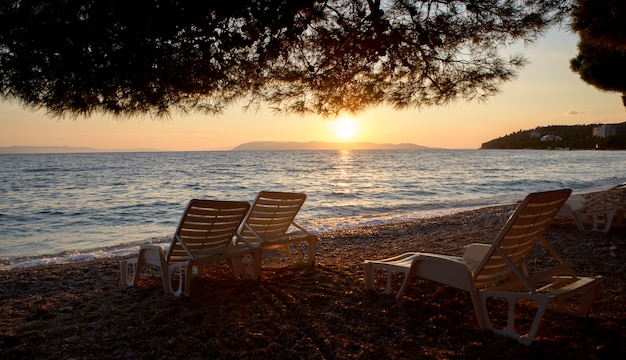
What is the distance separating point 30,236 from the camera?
1162 cm

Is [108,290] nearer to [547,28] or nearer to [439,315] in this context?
[439,315]

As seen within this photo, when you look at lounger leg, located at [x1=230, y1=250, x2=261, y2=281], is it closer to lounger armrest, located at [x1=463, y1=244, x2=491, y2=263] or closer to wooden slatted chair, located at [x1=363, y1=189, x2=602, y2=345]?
wooden slatted chair, located at [x1=363, y1=189, x2=602, y2=345]

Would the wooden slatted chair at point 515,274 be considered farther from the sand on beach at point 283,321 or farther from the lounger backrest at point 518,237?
the sand on beach at point 283,321

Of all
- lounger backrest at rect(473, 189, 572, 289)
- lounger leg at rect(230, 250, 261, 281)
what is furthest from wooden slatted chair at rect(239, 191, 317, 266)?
lounger backrest at rect(473, 189, 572, 289)

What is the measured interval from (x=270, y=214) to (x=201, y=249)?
1.09 meters

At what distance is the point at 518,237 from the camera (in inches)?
128

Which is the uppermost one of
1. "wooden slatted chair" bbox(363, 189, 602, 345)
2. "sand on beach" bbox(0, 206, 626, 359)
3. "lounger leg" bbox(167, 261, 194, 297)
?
"wooden slatted chair" bbox(363, 189, 602, 345)

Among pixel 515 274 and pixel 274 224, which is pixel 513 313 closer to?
pixel 515 274

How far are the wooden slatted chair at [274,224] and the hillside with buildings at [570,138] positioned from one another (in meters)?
77.3

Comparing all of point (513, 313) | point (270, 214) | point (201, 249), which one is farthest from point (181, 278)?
point (513, 313)

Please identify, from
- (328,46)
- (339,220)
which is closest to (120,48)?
(328,46)

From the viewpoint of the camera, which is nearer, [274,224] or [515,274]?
[515,274]

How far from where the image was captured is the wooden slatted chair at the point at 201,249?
4211 millimetres

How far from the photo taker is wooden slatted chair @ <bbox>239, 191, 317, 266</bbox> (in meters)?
5.22
